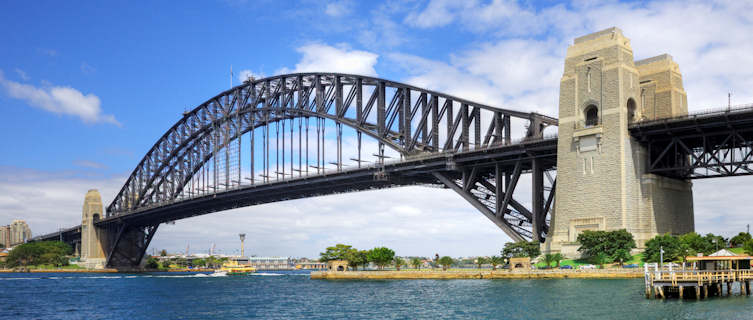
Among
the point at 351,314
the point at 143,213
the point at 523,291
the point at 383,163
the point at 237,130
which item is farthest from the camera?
the point at 143,213

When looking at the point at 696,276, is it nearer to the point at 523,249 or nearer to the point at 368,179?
the point at 523,249

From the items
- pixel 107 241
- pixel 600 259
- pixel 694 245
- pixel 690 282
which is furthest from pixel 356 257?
pixel 107 241

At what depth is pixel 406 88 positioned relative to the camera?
103 m

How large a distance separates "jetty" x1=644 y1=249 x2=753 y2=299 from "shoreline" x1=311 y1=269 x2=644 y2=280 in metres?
15.2

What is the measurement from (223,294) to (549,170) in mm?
40678

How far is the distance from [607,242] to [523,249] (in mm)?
11021

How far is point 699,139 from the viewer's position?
7606 centimetres

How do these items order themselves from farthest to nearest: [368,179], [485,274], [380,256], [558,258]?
[380,256], [368,179], [485,274], [558,258]

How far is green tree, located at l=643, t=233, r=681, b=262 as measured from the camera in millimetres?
70500

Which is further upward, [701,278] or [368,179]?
[368,179]

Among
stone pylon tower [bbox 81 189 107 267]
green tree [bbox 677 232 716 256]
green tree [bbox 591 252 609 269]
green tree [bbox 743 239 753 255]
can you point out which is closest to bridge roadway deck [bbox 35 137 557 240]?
green tree [bbox 591 252 609 269]

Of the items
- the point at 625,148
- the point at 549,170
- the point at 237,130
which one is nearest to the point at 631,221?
the point at 625,148

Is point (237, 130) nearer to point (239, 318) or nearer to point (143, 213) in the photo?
point (143, 213)

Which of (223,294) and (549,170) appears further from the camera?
(549,170)
